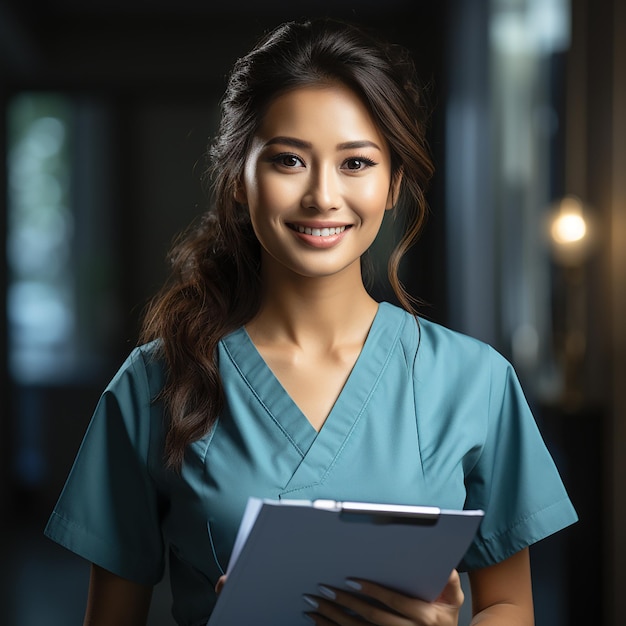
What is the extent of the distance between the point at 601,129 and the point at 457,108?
1.64 metres

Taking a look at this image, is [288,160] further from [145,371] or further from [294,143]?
[145,371]

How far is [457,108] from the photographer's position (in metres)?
4.43

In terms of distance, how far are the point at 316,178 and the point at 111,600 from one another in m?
0.63

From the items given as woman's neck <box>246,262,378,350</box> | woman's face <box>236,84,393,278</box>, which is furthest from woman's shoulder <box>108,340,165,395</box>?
woman's face <box>236,84,393,278</box>

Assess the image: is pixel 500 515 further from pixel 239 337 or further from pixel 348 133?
pixel 348 133

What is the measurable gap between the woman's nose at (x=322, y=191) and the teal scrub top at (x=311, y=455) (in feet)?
0.79

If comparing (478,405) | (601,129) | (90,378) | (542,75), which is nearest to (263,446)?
(478,405)

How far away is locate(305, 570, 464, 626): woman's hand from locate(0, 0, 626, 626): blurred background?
0.59 m

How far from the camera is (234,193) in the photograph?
4.26ft

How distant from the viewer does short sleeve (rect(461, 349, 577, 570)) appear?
1.27 m

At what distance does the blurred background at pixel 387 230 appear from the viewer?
9.05 feet

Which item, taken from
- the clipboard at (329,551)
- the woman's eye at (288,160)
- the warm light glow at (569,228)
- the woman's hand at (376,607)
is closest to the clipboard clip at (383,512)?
the clipboard at (329,551)

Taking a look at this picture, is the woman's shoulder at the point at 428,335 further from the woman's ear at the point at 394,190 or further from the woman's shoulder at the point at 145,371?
the woman's shoulder at the point at 145,371

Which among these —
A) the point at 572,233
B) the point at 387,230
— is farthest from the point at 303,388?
the point at 387,230
